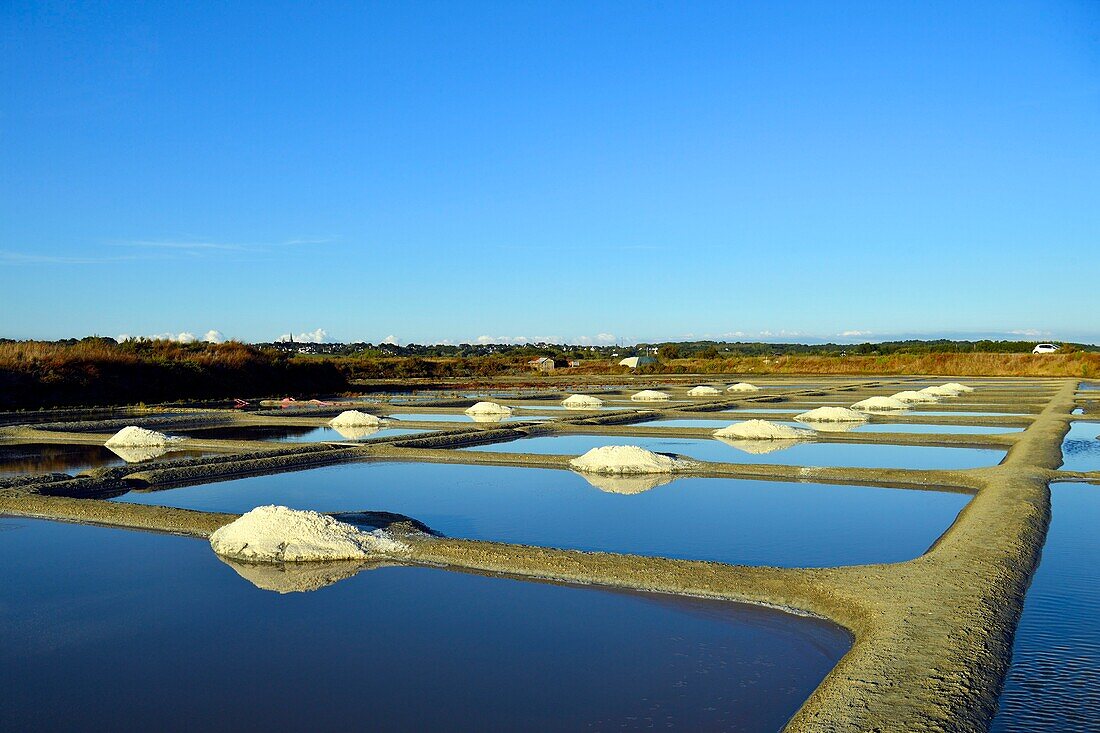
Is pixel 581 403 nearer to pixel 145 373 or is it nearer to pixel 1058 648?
pixel 145 373

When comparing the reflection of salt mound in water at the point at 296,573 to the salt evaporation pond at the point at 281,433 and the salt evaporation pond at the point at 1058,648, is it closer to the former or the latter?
the salt evaporation pond at the point at 1058,648

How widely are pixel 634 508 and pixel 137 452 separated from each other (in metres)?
7.67

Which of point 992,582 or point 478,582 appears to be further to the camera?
point 478,582

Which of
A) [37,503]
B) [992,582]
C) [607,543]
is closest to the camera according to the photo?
[992,582]

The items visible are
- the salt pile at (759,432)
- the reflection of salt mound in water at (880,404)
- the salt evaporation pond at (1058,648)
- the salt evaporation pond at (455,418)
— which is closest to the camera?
the salt evaporation pond at (1058,648)

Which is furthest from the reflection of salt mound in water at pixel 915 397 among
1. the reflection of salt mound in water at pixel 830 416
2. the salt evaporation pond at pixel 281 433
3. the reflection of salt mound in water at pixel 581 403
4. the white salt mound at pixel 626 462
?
the white salt mound at pixel 626 462

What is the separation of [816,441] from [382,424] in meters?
7.34

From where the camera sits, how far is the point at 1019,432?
12945mm

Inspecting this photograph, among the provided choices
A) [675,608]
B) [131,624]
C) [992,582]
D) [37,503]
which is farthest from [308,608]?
[37,503]

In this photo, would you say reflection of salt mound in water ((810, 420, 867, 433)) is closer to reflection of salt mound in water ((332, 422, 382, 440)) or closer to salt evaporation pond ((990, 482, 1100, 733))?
reflection of salt mound in water ((332, 422, 382, 440))

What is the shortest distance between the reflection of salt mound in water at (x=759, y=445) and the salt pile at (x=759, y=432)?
0.14 metres

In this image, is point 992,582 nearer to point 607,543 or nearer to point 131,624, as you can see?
point 607,543

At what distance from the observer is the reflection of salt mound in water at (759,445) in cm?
1111

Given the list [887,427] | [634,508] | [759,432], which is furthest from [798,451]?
[634,508]
